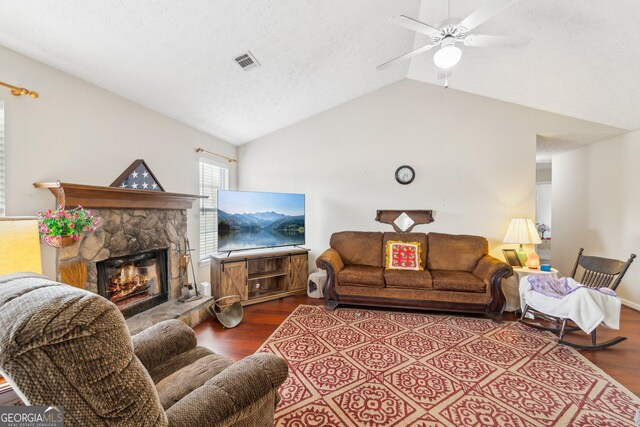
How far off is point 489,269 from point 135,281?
12.9ft

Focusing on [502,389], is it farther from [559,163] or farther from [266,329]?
[559,163]

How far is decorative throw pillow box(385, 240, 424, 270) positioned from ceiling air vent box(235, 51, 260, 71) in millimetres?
2754

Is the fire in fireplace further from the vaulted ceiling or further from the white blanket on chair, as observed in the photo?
the white blanket on chair

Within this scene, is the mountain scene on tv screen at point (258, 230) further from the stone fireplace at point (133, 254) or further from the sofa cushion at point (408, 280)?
the sofa cushion at point (408, 280)

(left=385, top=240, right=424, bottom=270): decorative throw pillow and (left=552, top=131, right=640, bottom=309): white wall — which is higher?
(left=552, top=131, right=640, bottom=309): white wall

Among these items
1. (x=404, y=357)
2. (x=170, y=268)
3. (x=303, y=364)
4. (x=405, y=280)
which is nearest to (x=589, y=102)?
(x=405, y=280)

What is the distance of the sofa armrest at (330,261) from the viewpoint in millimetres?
3301

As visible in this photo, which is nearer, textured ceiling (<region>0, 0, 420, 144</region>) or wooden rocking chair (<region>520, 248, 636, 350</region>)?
textured ceiling (<region>0, 0, 420, 144</region>)

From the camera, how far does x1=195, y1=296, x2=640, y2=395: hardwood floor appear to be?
2141 mm

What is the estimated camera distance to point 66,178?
6.92ft

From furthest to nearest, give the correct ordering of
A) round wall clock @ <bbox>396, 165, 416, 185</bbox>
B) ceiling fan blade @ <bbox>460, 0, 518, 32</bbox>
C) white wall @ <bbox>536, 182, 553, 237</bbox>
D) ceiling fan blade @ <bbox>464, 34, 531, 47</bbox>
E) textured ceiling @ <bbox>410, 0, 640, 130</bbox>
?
white wall @ <bbox>536, 182, 553, 237</bbox> < round wall clock @ <bbox>396, 165, 416, 185</bbox> < textured ceiling @ <bbox>410, 0, 640, 130</bbox> < ceiling fan blade @ <bbox>464, 34, 531, 47</bbox> < ceiling fan blade @ <bbox>460, 0, 518, 32</bbox>

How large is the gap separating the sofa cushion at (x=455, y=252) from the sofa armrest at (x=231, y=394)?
9.89 ft

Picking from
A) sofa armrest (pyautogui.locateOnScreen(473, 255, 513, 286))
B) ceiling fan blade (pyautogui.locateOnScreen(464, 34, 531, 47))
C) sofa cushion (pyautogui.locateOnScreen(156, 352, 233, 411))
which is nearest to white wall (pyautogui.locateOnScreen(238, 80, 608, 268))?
sofa armrest (pyautogui.locateOnScreen(473, 255, 513, 286))

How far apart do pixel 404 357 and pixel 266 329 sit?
4.67 feet
